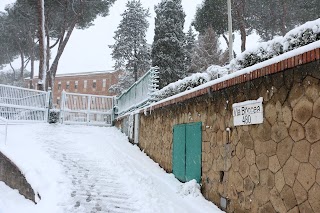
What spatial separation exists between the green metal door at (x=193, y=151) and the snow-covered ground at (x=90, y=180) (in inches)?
12.7

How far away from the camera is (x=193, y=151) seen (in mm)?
6219

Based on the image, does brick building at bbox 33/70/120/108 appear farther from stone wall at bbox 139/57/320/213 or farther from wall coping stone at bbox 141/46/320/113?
stone wall at bbox 139/57/320/213

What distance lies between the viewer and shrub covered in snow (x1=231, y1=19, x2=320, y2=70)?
361 cm

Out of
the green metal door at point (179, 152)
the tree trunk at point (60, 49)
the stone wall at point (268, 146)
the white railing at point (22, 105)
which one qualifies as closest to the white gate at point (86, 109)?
the white railing at point (22, 105)

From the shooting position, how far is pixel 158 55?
23.5m

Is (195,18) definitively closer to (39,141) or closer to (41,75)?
(41,75)

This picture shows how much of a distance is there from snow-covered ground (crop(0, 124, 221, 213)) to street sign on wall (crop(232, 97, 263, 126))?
1615mm

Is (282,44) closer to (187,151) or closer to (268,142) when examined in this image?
(268,142)

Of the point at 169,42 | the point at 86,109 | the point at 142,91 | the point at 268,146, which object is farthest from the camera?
the point at 169,42

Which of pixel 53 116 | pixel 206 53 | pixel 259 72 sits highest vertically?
pixel 206 53

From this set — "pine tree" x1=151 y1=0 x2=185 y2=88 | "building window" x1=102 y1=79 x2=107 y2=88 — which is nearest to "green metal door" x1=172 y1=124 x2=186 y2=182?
"pine tree" x1=151 y1=0 x2=185 y2=88

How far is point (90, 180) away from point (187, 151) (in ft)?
7.45

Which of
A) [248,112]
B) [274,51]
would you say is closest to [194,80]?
[248,112]

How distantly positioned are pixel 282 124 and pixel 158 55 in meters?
20.3
